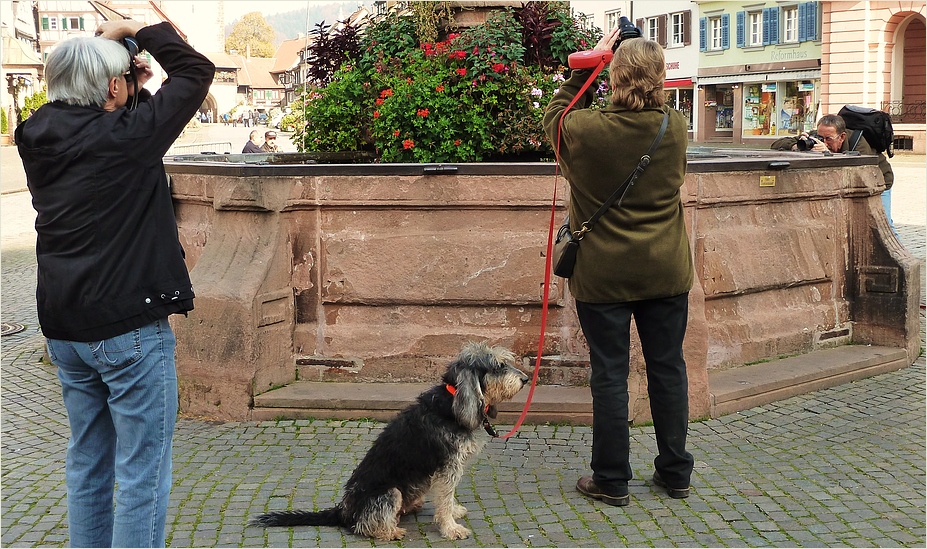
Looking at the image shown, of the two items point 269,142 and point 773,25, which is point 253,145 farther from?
point 773,25

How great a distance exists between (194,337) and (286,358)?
0.62 meters

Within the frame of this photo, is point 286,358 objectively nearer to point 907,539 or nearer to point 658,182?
point 658,182

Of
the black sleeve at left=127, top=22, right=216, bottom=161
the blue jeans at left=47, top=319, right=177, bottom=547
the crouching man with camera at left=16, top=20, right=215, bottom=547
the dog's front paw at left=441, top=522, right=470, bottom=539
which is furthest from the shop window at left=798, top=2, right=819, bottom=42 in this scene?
the blue jeans at left=47, top=319, right=177, bottom=547

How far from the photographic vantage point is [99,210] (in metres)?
3.23

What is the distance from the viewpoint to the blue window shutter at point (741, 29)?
47.8m

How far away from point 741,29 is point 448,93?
146ft

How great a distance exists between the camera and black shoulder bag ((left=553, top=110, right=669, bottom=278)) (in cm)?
448

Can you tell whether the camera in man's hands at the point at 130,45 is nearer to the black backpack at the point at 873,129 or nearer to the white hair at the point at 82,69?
the white hair at the point at 82,69

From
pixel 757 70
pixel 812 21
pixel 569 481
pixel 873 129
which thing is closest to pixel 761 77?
pixel 757 70

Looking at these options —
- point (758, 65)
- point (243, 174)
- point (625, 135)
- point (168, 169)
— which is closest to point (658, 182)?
point (625, 135)

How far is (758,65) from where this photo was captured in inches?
1848

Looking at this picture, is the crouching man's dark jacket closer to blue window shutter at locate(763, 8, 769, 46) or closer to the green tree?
blue window shutter at locate(763, 8, 769, 46)

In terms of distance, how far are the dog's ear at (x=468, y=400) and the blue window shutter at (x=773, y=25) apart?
4486cm

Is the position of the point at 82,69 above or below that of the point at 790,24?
below
